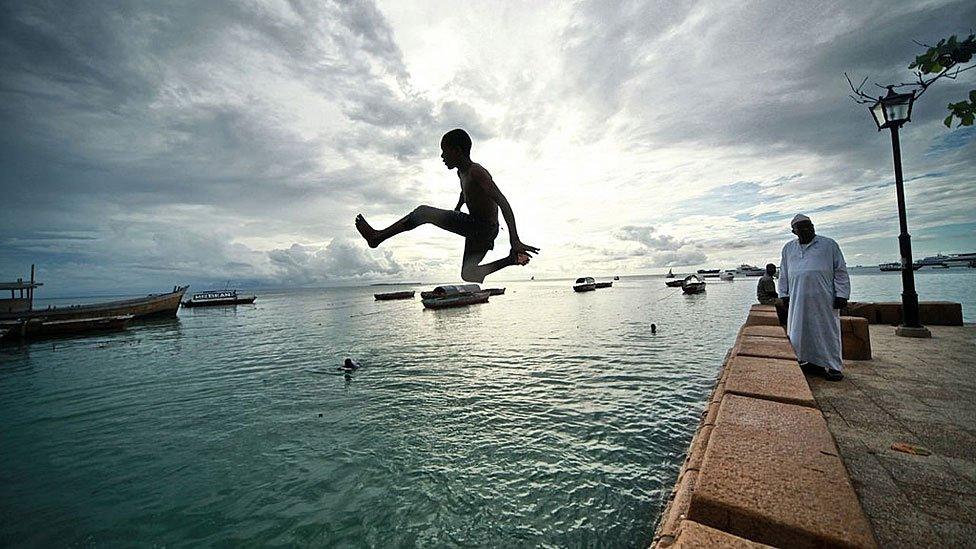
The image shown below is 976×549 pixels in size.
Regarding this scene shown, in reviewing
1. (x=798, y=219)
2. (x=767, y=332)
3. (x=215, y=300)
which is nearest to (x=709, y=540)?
(x=798, y=219)

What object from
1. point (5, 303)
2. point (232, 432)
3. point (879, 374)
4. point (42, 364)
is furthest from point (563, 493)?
point (5, 303)

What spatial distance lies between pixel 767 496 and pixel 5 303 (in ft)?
215

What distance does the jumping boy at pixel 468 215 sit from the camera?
9.26 ft

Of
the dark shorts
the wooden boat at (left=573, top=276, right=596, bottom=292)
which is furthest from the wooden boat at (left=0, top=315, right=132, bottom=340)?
the wooden boat at (left=573, top=276, right=596, bottom=292)

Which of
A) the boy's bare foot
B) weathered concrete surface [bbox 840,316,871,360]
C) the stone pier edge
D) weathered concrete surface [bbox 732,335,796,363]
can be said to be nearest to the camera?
the stone pier edge

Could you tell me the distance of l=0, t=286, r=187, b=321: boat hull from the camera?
41469 mm

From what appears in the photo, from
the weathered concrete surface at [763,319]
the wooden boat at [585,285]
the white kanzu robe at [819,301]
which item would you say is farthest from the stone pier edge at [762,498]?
the wooden boat at [585,285]

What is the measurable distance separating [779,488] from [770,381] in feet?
7.91

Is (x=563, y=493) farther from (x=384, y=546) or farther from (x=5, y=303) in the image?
(x=5, y=303)

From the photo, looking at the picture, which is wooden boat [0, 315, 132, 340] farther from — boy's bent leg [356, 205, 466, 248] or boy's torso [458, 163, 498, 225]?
boy's torso [458, 163, 498, 225]

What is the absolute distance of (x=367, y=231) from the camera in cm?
304

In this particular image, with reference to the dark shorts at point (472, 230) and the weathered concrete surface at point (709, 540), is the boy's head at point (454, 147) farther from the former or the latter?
the weathered concrete surface at point (709, 540)

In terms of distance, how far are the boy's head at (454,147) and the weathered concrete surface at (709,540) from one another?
2538mm

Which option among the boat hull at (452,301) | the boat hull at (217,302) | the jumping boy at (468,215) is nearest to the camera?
the jumping boy at (468,215)
